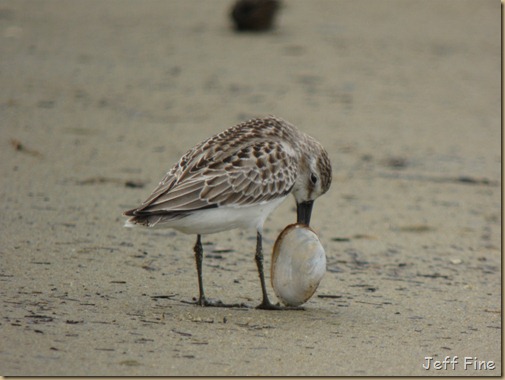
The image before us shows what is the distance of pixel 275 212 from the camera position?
8.59 m

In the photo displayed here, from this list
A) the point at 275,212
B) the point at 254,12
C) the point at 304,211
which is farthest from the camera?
the point at 254,12

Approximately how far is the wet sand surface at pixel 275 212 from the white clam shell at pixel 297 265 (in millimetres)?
134

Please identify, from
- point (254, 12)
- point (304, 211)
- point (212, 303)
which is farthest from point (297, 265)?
point (254, 12)

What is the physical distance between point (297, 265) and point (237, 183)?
0.62 m

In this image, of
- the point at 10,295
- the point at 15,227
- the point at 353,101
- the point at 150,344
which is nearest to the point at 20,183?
the point at 15,227

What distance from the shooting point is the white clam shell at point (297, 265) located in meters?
6.00

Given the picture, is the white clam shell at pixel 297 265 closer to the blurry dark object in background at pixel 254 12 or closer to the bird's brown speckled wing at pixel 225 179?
A: the bird's brown speckled wing at pixel 225 179

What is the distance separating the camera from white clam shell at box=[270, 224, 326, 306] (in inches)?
236

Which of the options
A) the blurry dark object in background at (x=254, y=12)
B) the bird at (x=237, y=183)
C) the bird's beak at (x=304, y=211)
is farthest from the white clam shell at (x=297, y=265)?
the blurry dark object in background at (x=254, y=12)

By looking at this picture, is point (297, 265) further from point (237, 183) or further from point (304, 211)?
point (304, 211)

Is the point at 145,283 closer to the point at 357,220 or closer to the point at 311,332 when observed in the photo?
the point at 311,332

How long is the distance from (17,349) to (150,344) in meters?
0.67

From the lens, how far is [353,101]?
12.1 metres

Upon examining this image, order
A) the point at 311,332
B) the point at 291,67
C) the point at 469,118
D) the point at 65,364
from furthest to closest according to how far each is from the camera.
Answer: the point at 291,67
the point at 469,118
the point at 311,332
the point at 65,364
